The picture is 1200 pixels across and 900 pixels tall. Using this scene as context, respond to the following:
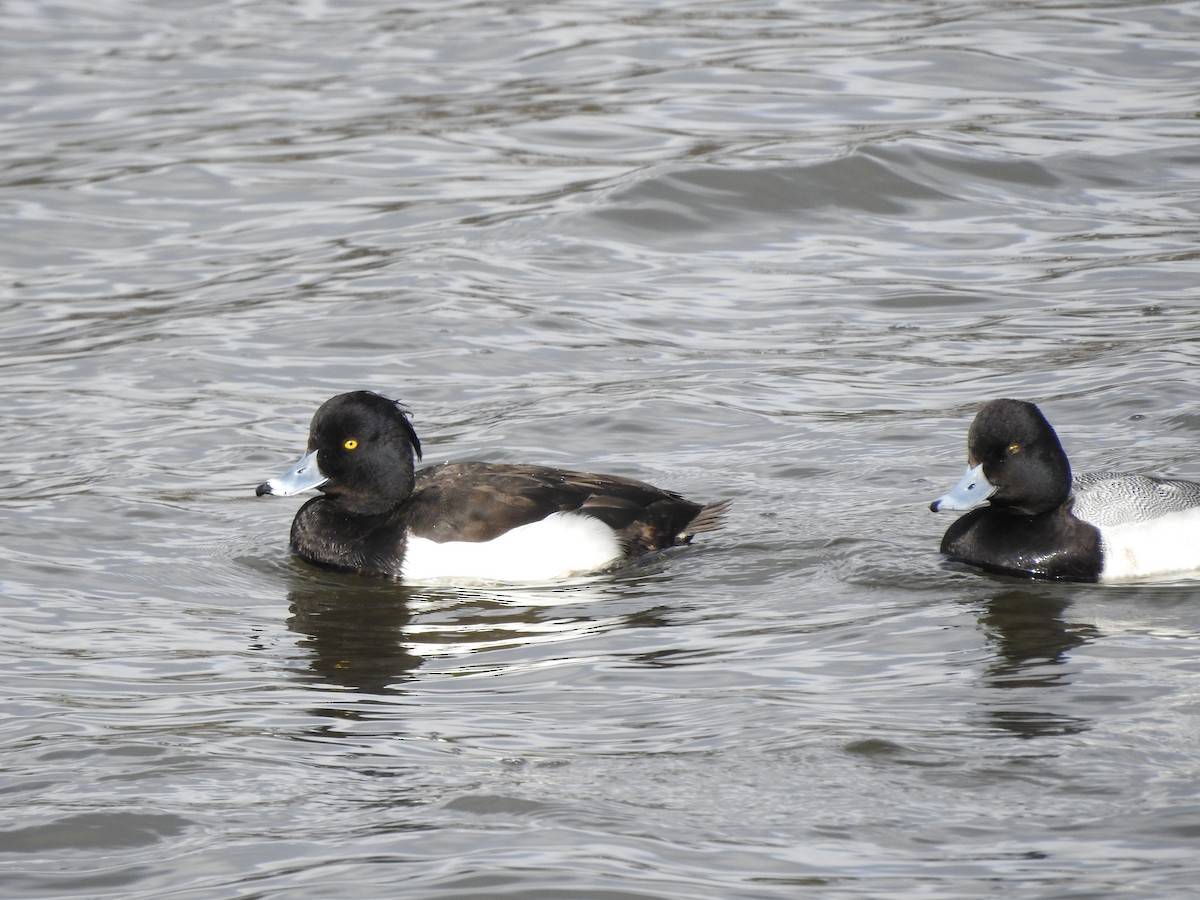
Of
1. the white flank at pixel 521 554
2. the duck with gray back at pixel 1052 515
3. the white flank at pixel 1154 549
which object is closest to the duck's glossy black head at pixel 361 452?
the white flank at pixel 521 554

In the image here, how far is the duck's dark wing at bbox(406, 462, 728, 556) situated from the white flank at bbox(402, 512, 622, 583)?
4 cm

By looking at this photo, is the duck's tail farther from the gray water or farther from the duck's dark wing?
the gray water

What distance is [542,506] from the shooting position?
8.40 m

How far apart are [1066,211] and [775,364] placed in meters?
3.72

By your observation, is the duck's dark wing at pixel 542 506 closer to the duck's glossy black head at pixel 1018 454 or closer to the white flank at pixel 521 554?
the white flank at pixel 521 554

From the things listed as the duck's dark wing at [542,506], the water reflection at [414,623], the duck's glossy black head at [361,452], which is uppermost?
the duck's glossy black head at [361,452]

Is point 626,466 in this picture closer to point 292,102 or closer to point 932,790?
point 932,790

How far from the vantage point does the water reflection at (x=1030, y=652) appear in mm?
6145

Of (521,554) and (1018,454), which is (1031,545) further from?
(521,554)

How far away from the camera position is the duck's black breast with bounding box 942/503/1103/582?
7.98 metres

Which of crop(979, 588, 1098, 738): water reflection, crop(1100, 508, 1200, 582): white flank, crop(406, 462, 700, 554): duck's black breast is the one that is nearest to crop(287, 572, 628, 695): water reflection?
crop(406, 462, 700, 554): duck's black breast

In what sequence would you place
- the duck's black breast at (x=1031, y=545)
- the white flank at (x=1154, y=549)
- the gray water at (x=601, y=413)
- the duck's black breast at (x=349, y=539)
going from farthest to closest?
the duck's black breast at (x=349, y=539)
the duck's black breast at (x=1031, y=545)
the white flank at (x=1154, y=549)
the gray water at (x=601, y=413)

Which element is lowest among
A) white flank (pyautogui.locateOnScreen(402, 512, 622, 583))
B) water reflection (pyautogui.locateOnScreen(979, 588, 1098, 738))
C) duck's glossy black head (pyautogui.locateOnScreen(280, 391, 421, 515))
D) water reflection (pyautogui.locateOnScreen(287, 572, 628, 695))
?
water reflection (pyautogui.locateOnScreen(979, 588, 1098, 738))

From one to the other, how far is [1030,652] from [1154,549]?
115 cm
